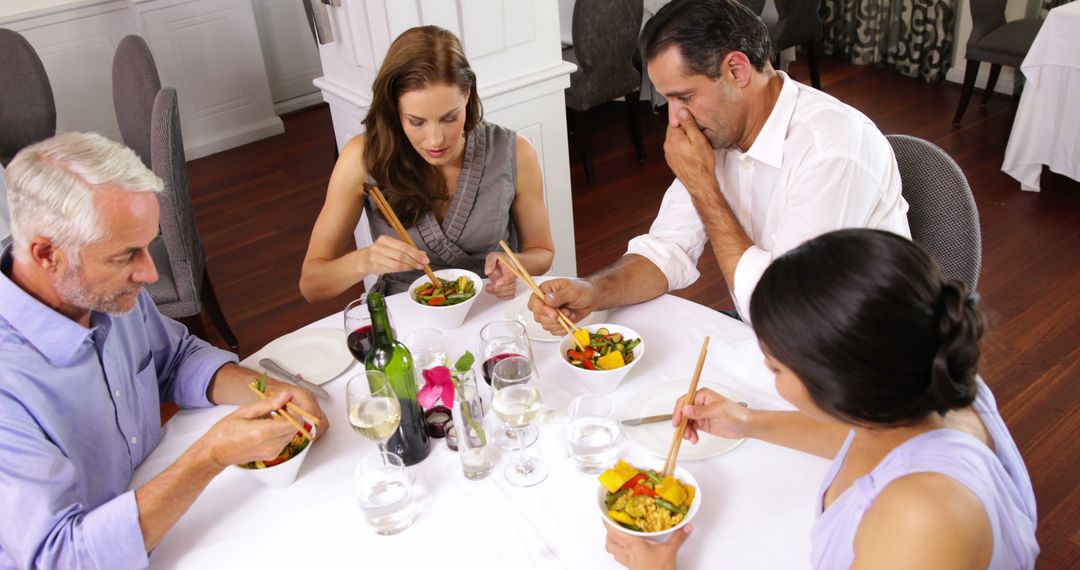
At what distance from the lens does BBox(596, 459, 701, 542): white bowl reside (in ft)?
3.98

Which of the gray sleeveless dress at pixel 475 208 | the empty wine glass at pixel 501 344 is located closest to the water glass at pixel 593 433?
the empty wine glass at pixel 501 344

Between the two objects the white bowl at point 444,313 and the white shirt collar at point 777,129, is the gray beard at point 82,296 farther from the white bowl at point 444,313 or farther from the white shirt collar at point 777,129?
the white shirt collar at point 777,129

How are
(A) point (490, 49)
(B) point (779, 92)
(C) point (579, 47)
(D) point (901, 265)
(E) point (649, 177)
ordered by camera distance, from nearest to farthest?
(D) point (901, 265)
(B) point (779, 92)
(A) point (490, 49)
(C) point (579, 47)
(E) point (649, 177)

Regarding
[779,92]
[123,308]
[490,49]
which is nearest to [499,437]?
[123,308]

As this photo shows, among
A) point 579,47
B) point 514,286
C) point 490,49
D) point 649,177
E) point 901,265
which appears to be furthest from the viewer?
point 649,177

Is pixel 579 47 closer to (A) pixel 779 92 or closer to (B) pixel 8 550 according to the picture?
(A) pixel 779 92

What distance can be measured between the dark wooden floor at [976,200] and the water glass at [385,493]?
176cm

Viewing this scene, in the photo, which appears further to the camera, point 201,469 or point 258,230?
point 258,230

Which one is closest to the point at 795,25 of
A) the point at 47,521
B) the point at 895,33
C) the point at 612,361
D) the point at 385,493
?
the point at 895,33

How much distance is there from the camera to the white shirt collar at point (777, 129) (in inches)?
70.7

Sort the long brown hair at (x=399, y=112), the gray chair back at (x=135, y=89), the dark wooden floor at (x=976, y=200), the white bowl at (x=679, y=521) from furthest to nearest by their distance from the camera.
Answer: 1. the gray chair back at (x=135, y=89)
2. the dark wooden floor at (x=976, y=200)
3. the long brown hair at (x=399, y=112)
4. the white bowl at (x=679, y=521)

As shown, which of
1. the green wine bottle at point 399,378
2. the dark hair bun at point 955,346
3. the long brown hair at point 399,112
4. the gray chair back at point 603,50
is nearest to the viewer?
the dark hair bun at point 955,346

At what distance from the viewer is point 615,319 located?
1861mm

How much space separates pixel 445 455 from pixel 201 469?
1.29ft
